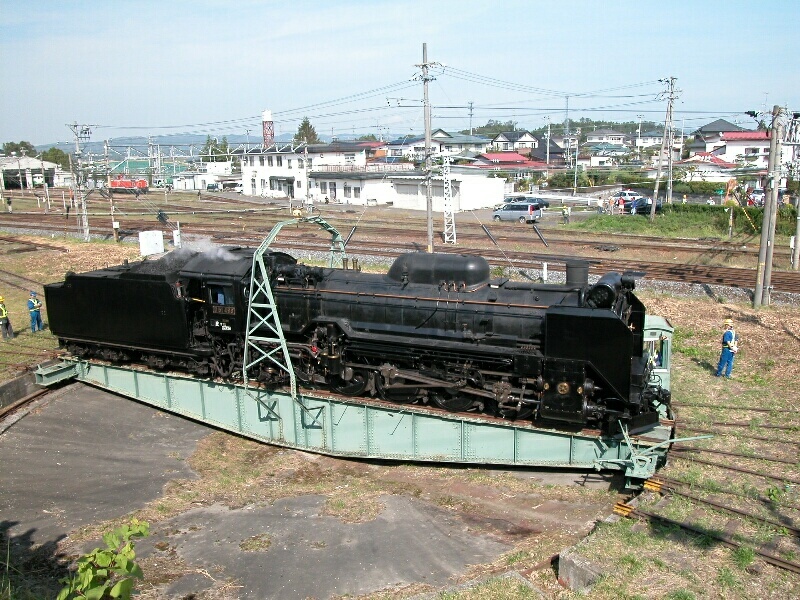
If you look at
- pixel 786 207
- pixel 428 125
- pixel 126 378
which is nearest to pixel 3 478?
pixel 126 378

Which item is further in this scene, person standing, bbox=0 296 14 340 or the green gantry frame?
person standing, bbox=0 296 14 340

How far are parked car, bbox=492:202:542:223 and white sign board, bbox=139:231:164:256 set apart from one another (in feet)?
79.6

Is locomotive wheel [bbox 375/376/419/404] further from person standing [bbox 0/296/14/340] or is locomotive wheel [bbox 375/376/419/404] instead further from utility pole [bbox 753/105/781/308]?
person standing [bbox 0/296/14/340]

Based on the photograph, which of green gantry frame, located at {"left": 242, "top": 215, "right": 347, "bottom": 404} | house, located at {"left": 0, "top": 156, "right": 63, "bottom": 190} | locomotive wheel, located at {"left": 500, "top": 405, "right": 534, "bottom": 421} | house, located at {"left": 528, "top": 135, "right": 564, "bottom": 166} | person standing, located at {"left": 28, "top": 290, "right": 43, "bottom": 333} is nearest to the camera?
locomotive wheel, located at {"left": 500, "top": 405, "right": 534, "bottom": 421}

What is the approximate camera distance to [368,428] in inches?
625

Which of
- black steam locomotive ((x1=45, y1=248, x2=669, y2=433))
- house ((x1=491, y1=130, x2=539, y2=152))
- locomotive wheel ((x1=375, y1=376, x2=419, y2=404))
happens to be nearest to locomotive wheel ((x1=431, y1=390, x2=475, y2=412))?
black steam locomotive ((x1=45, y1=248, x2=669, y2=433))

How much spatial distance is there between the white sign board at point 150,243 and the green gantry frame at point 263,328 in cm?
1641

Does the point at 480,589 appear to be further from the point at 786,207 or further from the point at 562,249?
the point at 786,207

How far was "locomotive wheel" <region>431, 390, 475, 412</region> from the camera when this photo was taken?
49.3 feet

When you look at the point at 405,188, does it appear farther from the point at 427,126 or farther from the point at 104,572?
the point at 104,572

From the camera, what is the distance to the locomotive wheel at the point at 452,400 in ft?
49.3

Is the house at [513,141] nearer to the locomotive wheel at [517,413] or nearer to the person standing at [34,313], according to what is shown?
the person standing at [34,313]

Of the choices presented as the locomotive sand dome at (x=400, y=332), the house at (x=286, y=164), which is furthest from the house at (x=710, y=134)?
the locomotive sand dome at (x=400, y=332)

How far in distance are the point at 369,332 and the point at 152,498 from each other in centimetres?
601
